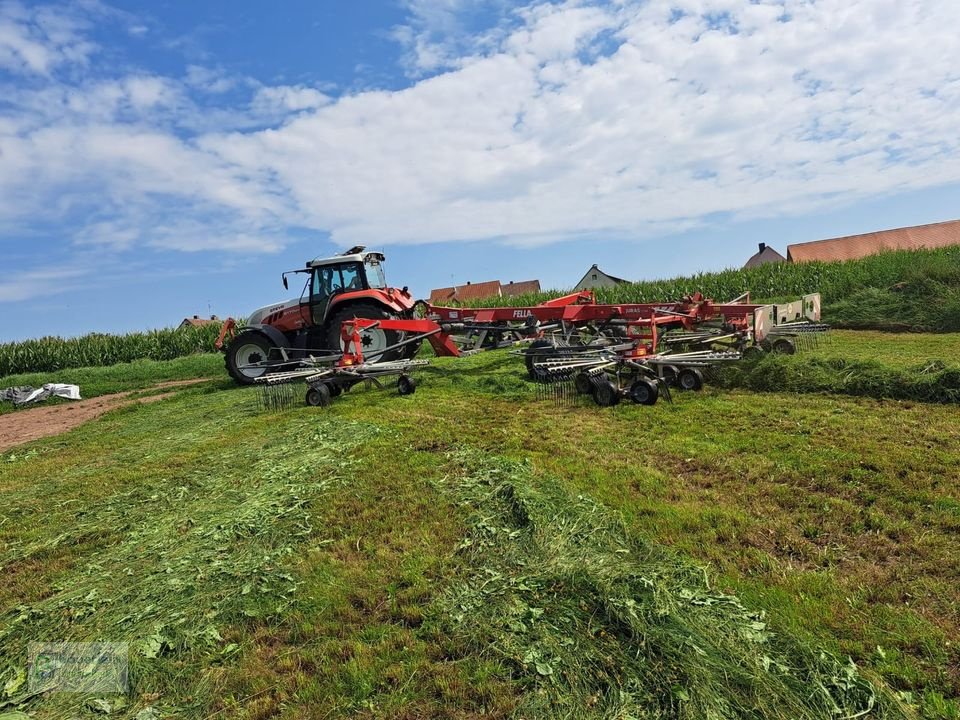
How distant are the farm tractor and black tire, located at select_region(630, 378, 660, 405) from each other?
5.02 m

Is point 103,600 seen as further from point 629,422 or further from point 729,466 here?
point 629,422

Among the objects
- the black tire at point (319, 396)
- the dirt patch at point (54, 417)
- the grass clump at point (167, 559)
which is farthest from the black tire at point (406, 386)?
the dirt patch at point (54, 417)

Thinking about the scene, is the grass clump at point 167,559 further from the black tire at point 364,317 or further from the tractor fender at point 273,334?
the tractor fender at point 273,334

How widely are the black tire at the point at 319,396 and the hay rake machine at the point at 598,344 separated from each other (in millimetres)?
15

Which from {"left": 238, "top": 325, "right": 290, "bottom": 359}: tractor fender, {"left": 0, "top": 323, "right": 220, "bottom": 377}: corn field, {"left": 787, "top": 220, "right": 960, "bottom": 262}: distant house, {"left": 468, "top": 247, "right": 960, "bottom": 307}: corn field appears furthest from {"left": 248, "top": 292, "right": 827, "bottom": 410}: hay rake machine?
{"left": 787, "top": 220, "right": 960, "bottom": 262}: distant house

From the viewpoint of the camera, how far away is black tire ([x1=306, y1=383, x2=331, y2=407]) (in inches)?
329

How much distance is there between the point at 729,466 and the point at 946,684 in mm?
2395

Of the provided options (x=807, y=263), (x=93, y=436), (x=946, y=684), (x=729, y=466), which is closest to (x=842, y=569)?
(x=946, y=684)

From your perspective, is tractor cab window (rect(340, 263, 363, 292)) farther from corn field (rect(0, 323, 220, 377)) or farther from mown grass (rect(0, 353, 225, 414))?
corn field (rect(0, 323, 220, 377))

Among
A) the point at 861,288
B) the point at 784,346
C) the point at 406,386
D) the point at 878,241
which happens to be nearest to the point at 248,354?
the point at 406,386

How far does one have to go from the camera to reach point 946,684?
84.9 inches

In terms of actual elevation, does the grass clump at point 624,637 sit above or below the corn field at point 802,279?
below

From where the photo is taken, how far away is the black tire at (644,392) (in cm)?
687

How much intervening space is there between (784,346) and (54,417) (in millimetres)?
13442
